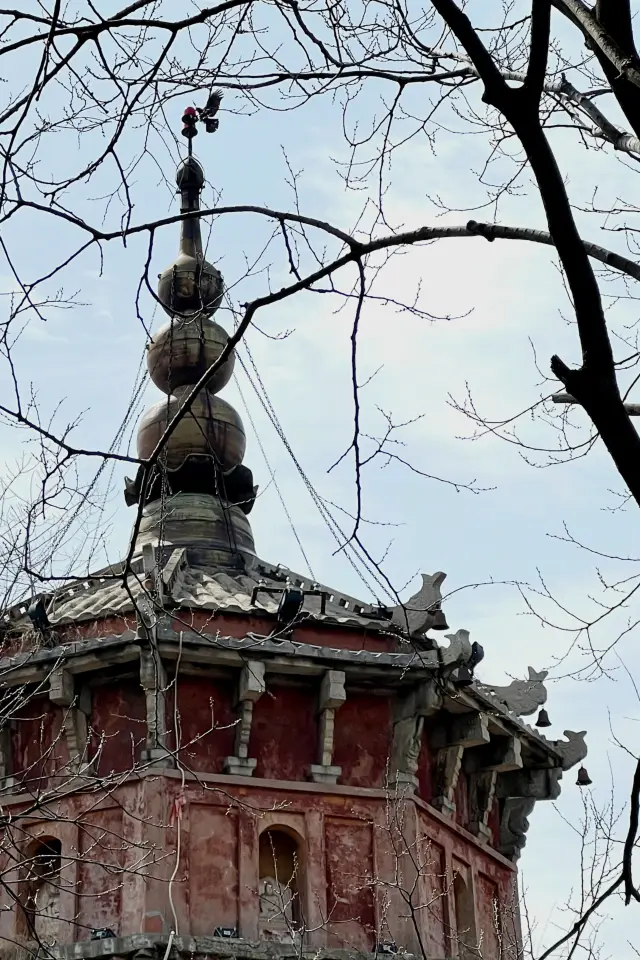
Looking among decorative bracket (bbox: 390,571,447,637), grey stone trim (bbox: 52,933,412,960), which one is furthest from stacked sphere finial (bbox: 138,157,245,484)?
grey stone trim (bbox: 52,933,412,960)

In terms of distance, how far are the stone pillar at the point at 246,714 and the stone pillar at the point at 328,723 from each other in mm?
620

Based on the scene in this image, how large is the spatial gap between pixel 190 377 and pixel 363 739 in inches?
214

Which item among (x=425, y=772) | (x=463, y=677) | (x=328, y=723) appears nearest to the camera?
(x=328, y=723)

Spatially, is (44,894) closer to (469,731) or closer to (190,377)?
(469,731)

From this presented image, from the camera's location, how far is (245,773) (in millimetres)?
14789

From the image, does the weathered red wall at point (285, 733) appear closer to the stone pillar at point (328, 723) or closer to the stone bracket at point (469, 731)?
the stone pillar at point (328, 723)

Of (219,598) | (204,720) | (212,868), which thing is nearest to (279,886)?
(212,868)

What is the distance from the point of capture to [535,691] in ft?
55.0

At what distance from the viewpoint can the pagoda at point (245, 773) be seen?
46.5 feet

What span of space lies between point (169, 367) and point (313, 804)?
616 cm

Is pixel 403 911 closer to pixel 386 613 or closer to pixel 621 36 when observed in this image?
pixel 386 613

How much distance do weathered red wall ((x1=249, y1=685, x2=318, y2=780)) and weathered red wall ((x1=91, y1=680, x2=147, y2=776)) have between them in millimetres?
1060

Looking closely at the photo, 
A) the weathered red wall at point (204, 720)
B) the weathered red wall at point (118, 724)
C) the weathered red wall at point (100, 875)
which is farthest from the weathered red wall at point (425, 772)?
the weathered red wall at point (100, 875)

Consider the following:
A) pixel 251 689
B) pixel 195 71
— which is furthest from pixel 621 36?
pixel 251 689
